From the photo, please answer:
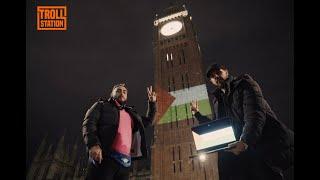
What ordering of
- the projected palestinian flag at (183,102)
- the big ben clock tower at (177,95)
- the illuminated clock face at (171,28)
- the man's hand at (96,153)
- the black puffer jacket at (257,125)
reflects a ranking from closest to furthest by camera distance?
1. the black puffer jacket at (257,125)
2. the man's hand at (96,153)
3. the big ben clock tower at (177,95)
4. the projected palestinian flag at (183,102)
5. the illuminated clock face at (171,28)

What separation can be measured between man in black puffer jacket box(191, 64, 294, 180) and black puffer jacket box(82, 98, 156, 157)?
109 centimetres

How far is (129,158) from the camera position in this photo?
3.10m

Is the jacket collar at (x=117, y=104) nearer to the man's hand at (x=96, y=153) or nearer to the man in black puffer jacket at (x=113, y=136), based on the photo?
the man in black puffer jacket at (x=113, y=136)

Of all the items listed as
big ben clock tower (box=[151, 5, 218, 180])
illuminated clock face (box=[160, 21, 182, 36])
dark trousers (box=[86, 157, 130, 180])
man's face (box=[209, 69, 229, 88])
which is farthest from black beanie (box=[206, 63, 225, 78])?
illuminated clock face (box=[160, 21, 182, 36])

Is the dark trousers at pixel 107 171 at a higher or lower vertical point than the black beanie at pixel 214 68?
lower

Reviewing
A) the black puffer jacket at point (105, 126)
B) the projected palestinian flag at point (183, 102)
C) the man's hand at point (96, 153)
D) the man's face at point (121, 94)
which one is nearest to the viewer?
the man's hand at point (96, 153)

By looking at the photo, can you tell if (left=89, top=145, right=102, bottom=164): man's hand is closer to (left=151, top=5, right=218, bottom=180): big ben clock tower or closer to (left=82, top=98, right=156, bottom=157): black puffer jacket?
(left=82, top=98, right=156, bottom=157): black puffer jacket

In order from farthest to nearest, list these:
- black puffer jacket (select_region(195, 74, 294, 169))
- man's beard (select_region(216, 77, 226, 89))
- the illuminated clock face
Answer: the illuminated clock face → man's beard (select_region(216, 77, 226, 89)) → black puffer jacket (select_region(195, 74, 294, 169))

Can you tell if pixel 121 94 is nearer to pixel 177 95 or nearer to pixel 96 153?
pixel 96 153

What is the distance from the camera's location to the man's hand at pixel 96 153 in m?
2.73

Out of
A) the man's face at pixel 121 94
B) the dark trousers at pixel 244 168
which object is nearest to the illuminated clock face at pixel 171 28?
the man's face at pixel 121 94

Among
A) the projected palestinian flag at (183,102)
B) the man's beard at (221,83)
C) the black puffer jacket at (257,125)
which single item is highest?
the man's beard at (221,83)

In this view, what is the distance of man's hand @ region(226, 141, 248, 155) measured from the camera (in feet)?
8.46

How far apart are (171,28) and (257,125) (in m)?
35.1
